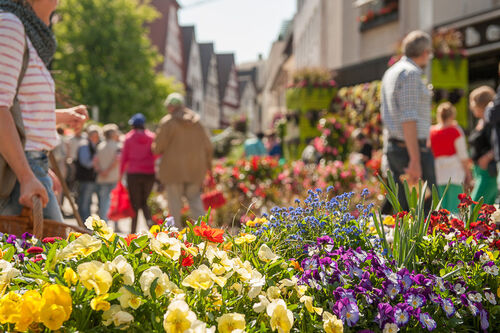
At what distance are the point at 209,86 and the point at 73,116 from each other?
2395 inches

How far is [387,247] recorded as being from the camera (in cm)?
199

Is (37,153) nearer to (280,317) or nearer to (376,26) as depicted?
(280,317)

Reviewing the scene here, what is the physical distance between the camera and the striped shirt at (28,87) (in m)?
2.33

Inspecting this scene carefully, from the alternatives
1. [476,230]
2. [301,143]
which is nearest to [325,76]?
[301,143]

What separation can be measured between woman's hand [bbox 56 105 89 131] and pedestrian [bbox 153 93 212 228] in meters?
4.15

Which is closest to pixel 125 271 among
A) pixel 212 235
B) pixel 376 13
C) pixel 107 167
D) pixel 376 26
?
pixel 212 235

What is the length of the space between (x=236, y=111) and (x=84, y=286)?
77435mm

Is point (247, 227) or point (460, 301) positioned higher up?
point (247, 227)

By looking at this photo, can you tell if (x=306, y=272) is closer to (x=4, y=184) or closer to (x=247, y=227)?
(x=247, y=227)

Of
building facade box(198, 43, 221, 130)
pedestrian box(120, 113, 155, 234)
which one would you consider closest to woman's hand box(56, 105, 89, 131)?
pedestrian box(120, 113, 155, 234)

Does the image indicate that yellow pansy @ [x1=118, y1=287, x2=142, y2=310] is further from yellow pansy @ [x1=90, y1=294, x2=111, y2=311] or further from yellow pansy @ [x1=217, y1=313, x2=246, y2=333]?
yellow pansy @ [x1=217, y1=313, x2=246, y2=333]

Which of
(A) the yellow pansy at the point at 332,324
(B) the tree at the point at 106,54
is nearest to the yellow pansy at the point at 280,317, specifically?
(A) the yellow pansy at the point at 332,324

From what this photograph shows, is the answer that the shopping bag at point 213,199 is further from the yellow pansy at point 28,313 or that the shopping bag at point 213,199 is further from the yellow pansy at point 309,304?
the yellow pansy at point 28,313

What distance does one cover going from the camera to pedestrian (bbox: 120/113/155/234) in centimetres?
811
